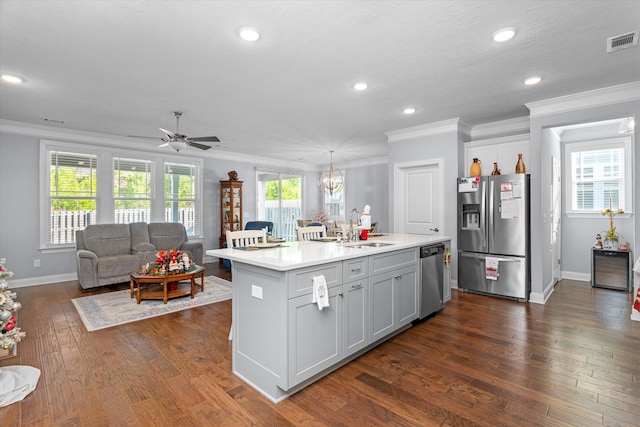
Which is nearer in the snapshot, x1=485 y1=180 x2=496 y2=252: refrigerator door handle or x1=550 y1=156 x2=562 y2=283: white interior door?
x1=485 y1=180 x2=496 y2=252: refrigerator door handle

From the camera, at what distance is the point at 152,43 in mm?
2633

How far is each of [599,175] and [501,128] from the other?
1.90 meters

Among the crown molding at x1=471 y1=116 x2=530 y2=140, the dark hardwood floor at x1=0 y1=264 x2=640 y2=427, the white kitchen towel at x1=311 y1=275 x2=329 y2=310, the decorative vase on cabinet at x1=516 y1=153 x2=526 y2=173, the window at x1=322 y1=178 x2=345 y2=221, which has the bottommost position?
the dark hardwood floor at x1=0 y1=264 x2=640 y2=427

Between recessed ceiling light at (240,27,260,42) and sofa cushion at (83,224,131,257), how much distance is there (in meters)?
4.73

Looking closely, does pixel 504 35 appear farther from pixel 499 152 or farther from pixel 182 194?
pixel 182 194

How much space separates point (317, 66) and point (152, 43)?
4.72ft

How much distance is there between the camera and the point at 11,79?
335cm

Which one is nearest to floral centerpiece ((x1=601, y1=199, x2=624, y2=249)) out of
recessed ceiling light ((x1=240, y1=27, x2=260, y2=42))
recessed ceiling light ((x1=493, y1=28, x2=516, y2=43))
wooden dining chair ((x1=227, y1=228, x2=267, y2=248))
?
recessed ceiling light ((x1=493, y1=28, x2=516, y2=43))

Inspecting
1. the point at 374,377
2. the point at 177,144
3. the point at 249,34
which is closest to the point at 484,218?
the point at 374,377

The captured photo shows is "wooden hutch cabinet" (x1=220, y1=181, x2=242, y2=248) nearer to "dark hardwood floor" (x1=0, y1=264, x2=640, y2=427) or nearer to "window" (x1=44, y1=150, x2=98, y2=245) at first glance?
"window" (x1=44, y1=150, x2=98, y2=245)

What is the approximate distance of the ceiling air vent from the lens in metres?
2.56

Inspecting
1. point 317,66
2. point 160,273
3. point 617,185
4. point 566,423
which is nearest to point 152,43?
point 317,66

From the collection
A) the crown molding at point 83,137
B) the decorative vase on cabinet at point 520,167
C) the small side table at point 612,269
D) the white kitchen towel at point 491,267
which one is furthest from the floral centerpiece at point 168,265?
the small side table at point 612,269

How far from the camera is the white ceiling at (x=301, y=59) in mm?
2238
